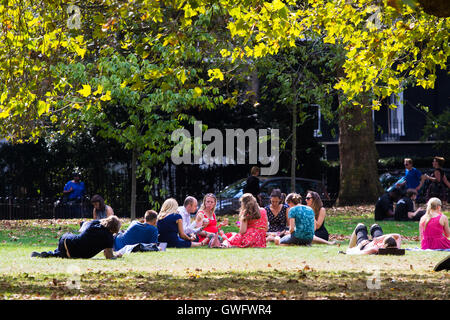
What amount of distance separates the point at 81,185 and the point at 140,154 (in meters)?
3.63

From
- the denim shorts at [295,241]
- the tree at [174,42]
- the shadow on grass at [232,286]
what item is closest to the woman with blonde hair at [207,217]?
the denim shorts at [295,241]

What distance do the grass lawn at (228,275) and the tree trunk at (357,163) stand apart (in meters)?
12.5

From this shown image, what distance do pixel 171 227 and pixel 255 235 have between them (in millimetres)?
1647

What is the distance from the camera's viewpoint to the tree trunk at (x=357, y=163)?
28.8 metres

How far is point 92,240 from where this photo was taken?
12.9 m

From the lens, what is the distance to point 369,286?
936 centimetres

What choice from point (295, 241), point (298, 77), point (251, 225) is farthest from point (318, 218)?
point (298, 77)

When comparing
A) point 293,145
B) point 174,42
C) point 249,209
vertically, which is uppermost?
point 174,42

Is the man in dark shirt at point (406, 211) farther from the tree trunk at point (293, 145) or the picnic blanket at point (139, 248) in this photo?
the picnic blanket at point (139, 248)

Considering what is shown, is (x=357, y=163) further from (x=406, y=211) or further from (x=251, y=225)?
(x=251, y=225)

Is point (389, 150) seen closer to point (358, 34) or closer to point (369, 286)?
point (358, 34)

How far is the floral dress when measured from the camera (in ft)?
51.9

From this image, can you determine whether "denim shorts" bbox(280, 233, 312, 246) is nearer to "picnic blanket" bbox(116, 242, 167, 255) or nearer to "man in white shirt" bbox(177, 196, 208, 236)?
→ "man in white shirt" bbox(177, 196, 208, 236)
